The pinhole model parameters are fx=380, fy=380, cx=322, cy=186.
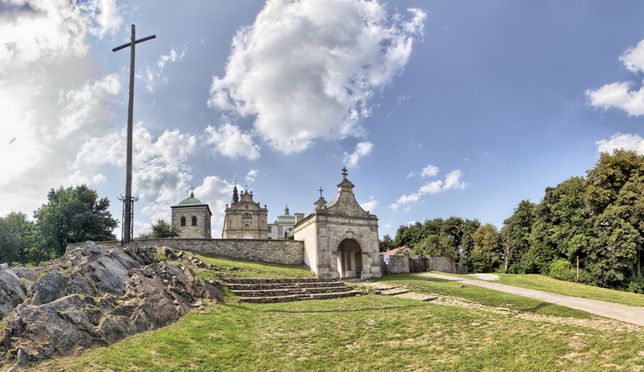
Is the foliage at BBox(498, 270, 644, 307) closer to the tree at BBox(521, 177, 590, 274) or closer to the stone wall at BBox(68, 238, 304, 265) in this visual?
the tree at BBox(521, 177, 590, 274)

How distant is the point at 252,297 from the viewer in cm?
1535

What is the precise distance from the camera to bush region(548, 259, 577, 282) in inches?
1248

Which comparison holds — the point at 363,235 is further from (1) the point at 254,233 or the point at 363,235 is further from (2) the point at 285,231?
(2) the point at 285,231

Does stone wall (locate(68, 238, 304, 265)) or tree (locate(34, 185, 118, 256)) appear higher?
tree (locate(34, 185, 118, 256))

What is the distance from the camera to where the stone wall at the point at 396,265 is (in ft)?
98.1

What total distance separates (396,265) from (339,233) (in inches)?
266

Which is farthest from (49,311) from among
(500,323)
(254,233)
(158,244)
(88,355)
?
(254,233)

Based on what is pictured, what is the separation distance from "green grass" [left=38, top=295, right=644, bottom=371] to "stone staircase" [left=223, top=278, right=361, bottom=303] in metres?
3.56

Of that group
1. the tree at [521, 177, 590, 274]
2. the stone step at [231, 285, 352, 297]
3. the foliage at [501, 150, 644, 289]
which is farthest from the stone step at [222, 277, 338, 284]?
the tree at [521, 177, 590, 274]

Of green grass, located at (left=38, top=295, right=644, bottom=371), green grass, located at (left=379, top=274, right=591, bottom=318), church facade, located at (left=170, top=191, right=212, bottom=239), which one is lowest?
green grass, located at (left=379, top=274, right=591, bottom=318)

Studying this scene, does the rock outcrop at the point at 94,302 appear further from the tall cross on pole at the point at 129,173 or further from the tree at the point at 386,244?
the tree at the point at 386,244

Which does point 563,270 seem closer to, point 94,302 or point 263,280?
point 263,280

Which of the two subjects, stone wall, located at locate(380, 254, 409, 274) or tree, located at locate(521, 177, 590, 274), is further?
tree, located at locate(521, 177, 590, 274)

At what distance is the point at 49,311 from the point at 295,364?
5.32m
